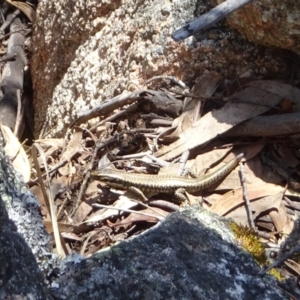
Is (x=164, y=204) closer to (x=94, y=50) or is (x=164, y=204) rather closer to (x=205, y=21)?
(x=205, y=21)

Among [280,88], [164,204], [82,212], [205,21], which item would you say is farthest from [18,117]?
[205,21]

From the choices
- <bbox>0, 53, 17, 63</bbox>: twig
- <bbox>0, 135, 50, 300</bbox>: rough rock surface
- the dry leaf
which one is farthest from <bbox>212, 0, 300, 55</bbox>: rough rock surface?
<bbox>0, 53, 17, 63</bbox>: twig

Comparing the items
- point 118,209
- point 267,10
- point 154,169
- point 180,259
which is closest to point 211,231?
point 180,259

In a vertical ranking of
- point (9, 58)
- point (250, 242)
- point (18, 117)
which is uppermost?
point (250, 242)

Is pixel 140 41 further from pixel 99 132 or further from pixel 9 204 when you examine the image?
pixel 9 204

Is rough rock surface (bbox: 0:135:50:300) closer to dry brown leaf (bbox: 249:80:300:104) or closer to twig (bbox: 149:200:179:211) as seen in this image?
twig (bbox: 149:200:179:211)

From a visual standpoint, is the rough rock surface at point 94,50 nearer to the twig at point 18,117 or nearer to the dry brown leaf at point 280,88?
the twig at point 18,117
